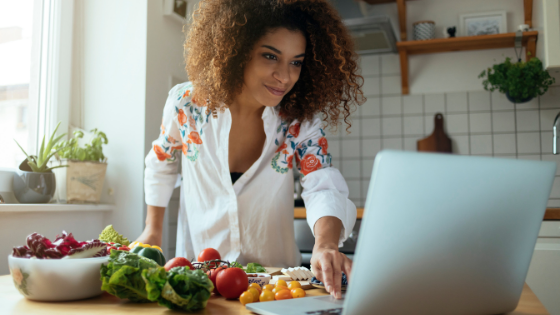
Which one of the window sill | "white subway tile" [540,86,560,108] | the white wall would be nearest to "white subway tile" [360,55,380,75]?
"white subway tile" [540,86,560,108]

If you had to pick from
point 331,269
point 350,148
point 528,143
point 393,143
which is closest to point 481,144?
point 528,143

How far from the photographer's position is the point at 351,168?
8.45 feet

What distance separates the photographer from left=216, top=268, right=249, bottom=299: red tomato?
2.10 ft

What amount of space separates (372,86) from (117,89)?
147cm

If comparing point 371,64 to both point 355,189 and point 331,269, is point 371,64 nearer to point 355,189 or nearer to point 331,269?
point 355,189

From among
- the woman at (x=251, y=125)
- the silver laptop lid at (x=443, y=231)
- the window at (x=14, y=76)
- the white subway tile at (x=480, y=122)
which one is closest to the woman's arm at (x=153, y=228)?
the woman at (x=251, y=125)

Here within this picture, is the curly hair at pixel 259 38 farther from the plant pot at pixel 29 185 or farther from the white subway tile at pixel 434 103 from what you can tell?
the white subway tile at pixel 434 103

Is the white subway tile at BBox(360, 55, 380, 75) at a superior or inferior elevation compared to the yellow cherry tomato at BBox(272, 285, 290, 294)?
superior

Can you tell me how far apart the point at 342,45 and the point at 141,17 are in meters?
0.87

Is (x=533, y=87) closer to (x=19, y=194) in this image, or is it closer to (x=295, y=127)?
(x=295, y=127)

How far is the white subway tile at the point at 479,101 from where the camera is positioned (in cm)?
239

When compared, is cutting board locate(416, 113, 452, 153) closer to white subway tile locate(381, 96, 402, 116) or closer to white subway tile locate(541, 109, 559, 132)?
white subway tile locate(381, 96, 402, 116)

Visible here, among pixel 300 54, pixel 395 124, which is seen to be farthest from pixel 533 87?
pixel 300 54

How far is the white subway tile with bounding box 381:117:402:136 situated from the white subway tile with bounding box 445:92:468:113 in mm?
273
